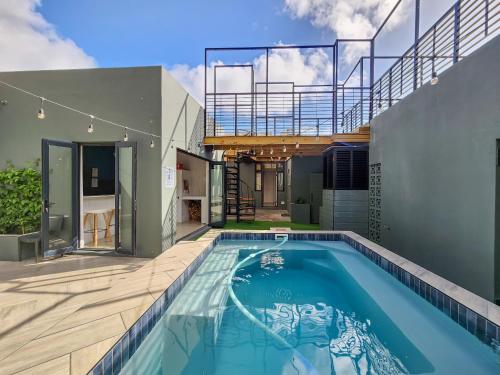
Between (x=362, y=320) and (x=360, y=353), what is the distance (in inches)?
25.5

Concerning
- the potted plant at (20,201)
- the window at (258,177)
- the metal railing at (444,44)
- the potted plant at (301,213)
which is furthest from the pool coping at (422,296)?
the window at (258,177)

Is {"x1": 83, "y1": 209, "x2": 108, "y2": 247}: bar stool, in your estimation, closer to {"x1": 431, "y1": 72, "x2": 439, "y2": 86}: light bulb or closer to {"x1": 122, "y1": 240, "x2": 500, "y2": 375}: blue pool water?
{"x1": 122, "y1": 240, "x2": 500, "y2": 375}: blue pool water

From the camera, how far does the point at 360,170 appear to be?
25.3ft

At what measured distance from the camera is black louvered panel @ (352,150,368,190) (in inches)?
302

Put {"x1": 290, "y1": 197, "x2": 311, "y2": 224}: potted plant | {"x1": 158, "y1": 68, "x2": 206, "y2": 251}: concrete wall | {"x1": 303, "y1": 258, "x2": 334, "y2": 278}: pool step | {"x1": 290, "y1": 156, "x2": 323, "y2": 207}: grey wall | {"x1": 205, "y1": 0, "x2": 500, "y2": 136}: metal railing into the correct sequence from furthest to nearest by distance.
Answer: {"x1": 290, "y1": 156, "x2": 323, "y2": 207}: grey wall
{"x1": 290, "y1": 197, "x2": 311, "y2": 224}: potted plant
{"x1": 205, "y1": 0, "x2": 500, "y2": 136}: metal railing
{"x1": 158, "y1": 68, "x2": 206, "y2": 251}: concrete wall
{"x1": 303, "y1": 258, "x2": 334, "y2": 278}: pool step

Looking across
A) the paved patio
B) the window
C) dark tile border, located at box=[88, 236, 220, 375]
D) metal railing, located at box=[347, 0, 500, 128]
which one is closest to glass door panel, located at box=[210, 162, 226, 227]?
the paved patio

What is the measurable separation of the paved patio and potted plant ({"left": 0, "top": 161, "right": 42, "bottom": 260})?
0.78 meters

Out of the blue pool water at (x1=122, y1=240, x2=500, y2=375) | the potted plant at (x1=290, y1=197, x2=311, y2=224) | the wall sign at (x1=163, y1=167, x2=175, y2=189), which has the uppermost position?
the wall sign at (x1=163, y1=167, x2=175, y2=189)

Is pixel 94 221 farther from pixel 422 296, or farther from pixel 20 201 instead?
pixel 422 296

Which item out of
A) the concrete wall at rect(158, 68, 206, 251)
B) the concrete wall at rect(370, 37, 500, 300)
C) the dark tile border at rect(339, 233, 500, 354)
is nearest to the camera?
the dark tile border at rect(339, 233, 500, 354)

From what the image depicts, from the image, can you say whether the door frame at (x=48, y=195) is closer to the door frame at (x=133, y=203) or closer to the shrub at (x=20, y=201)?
the shrub at (x=20, y=201)

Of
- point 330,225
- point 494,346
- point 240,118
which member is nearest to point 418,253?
point 494,346

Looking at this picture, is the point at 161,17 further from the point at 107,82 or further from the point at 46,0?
the point at 107,82

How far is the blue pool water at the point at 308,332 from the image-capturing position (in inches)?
93.3
